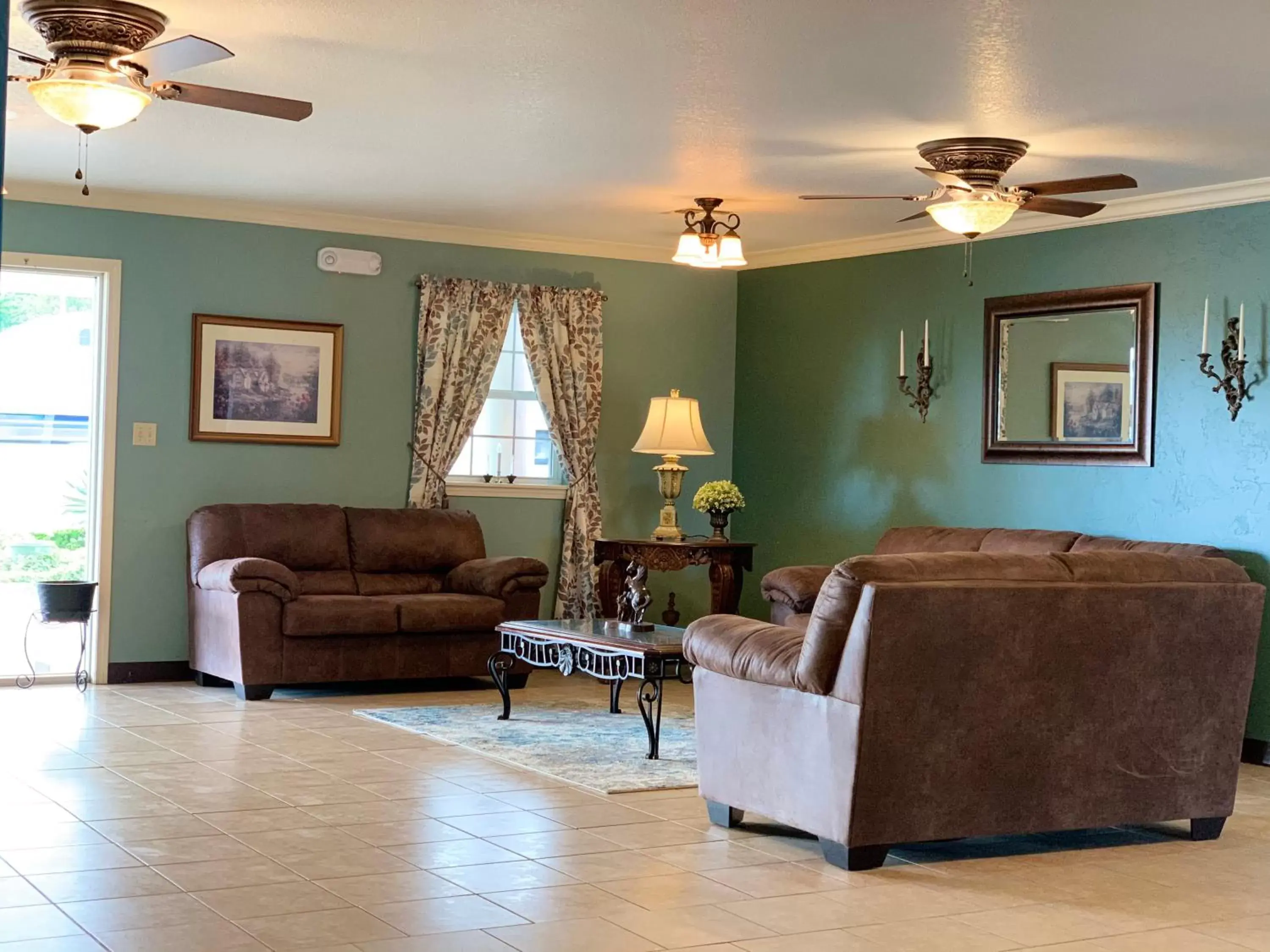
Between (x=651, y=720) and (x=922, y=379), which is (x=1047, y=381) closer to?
(x=922, y=379)

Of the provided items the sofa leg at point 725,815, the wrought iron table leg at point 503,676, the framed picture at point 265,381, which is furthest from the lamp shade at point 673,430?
the sofa leg at point 725,815

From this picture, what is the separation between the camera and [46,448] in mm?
7547

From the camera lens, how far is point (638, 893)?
3.85m

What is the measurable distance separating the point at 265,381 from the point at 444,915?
15.9ft

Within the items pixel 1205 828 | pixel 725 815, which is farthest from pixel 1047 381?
pixel 725 815

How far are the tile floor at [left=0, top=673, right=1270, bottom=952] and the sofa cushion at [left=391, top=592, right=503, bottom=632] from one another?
5.58ft

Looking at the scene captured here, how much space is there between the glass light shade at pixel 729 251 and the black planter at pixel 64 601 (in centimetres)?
338

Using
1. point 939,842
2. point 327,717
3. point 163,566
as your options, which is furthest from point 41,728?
point 939,842

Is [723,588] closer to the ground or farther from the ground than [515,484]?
closer to the ground

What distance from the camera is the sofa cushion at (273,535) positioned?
7.47 metres

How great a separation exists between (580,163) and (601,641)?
6.77 feet

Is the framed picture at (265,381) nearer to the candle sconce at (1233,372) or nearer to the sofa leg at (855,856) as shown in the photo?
the candle sconce at (1233,372)

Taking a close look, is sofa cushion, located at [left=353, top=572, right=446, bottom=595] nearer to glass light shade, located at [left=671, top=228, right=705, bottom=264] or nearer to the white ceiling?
the white ceiling

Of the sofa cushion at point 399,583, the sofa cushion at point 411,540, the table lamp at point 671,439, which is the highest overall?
the table lamp at point 671,439
